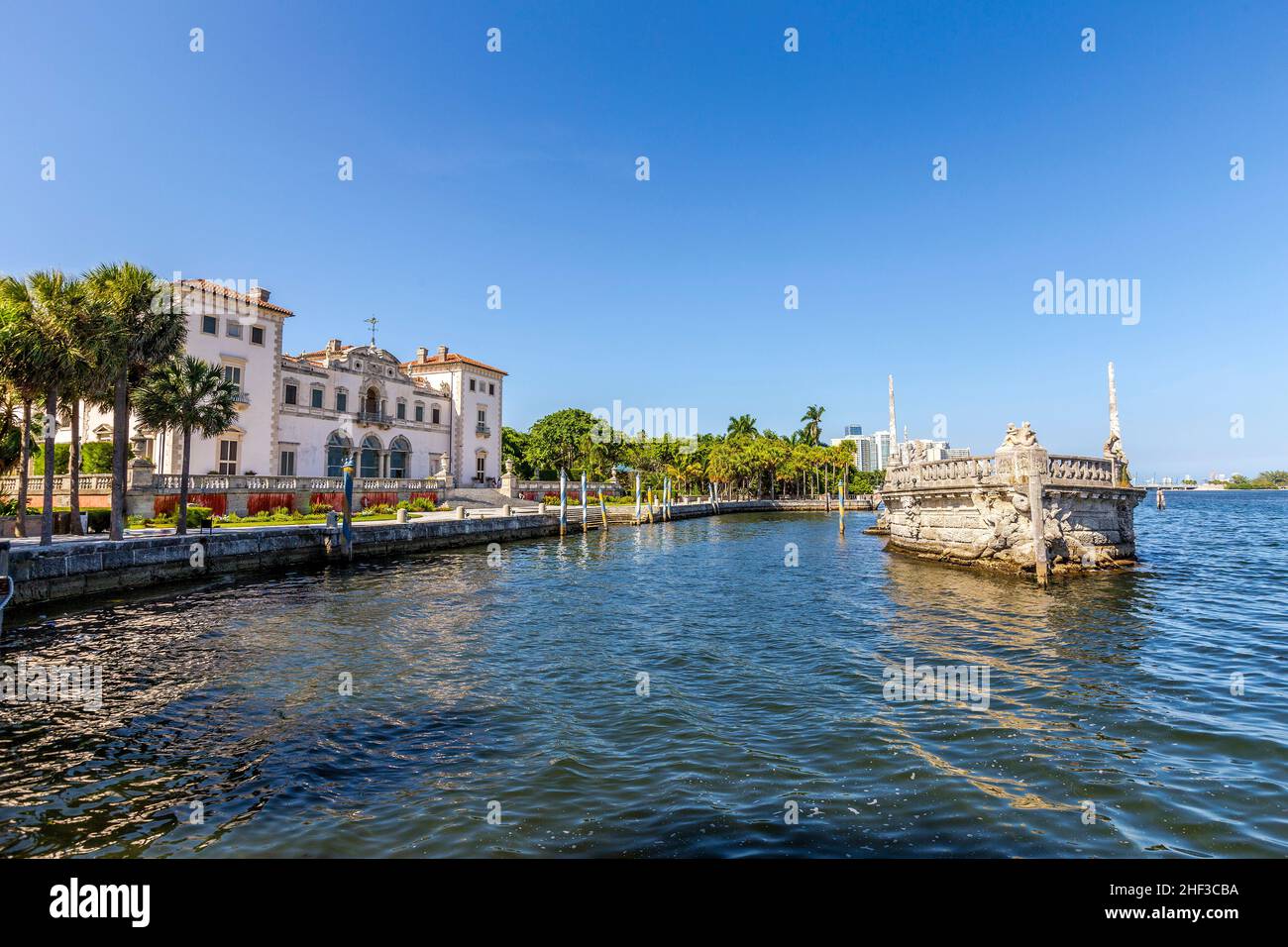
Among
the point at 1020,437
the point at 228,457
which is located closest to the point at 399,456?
the point at 228,457

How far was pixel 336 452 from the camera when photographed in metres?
52.6

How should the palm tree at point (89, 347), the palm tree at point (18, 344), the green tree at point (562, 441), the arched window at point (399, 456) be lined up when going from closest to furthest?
1. the palm tree at point (18, 344)
2. the palm tree at point (89, 347)
3. the arched window at point (399, 456)
4. the green tree at point (562, 441)

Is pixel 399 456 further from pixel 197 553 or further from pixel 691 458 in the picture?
pixel 691 458

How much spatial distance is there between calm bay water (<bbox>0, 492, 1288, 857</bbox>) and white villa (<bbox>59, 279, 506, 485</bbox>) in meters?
29.5

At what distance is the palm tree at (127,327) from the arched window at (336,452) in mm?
27922

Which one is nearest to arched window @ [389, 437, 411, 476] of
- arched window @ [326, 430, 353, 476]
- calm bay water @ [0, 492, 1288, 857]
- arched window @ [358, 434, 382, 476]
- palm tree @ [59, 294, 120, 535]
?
arched window @ [358, 434, 382, 476]

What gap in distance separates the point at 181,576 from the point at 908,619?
76.6ft

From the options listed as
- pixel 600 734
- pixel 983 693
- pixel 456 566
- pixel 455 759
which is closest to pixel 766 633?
pixel 983 693

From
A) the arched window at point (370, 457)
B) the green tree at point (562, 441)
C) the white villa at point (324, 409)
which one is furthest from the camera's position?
the green tree at point (562, 441)

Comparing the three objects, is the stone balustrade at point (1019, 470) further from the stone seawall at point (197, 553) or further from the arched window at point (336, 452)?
the arched window at point (336, 452)

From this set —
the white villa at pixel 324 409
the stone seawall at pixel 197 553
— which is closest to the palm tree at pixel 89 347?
the stone seawall at pixel 197 553

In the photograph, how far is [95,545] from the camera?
19.3m

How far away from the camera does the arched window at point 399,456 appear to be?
2287 inches

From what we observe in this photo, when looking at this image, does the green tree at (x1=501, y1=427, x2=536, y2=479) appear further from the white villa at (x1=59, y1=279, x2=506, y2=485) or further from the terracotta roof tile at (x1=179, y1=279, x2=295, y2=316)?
the terracotta roof tile at (x1=179, y1=279, x2=295, y2=316)
